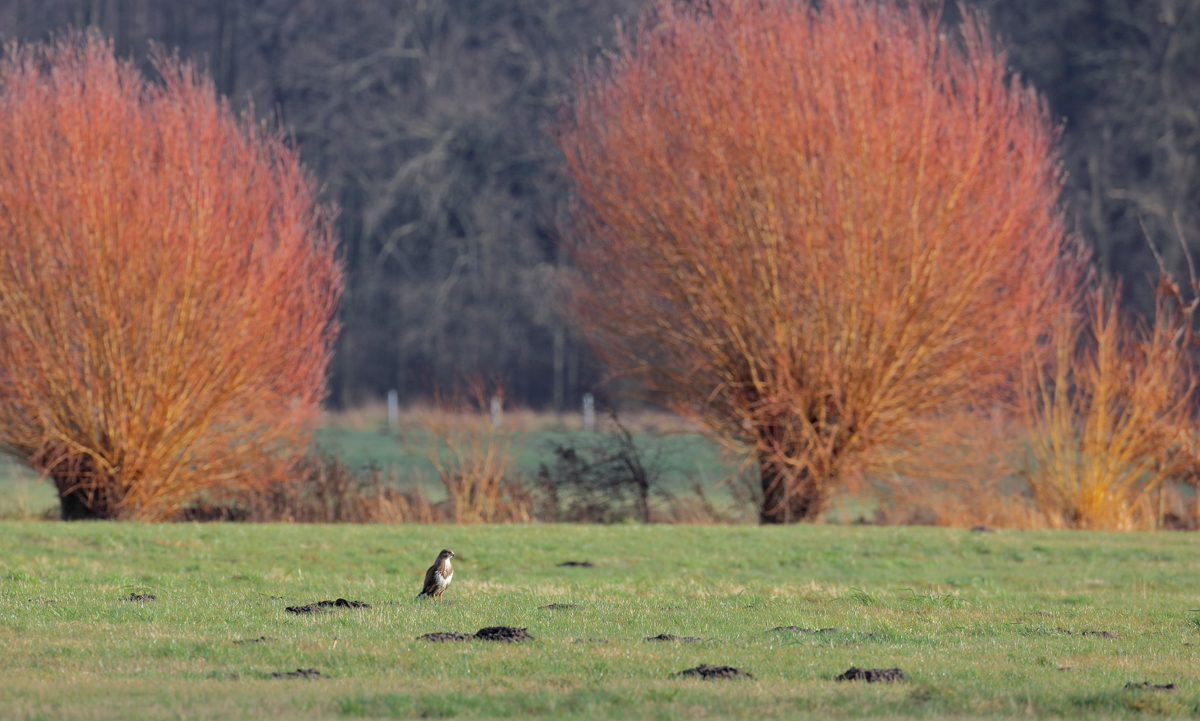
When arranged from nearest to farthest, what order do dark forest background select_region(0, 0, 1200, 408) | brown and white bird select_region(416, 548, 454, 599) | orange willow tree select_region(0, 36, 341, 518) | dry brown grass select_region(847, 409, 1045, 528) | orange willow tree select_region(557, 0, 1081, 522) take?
brown and white bird select_region(416, 548, 454, 599), orange willow tree select_region(0, 36, 341, 518), orange willow tree select_region(557, 0, 1081, 522), dry brown grass select_region(847, 409, 1045, 528), dark forest background select_region(0, 0, 1200, 408)

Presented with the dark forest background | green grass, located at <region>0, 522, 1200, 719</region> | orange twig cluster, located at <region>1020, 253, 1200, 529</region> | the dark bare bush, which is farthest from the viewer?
the dark forest background

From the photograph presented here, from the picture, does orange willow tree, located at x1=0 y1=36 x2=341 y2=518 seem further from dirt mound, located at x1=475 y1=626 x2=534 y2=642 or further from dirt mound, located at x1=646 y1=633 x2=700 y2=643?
dirt mound, located at x1=646 y1=633 x2=700 y2=643

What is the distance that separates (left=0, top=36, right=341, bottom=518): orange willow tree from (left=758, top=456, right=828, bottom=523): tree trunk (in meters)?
6.40

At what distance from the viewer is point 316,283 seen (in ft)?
66.7

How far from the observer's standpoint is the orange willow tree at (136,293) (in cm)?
1856

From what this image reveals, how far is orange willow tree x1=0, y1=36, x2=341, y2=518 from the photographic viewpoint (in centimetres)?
1856

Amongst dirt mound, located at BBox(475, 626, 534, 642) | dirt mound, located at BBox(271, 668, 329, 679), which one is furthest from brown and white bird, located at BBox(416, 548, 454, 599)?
dirt mound, located at BBox(271, 668, 329, 679)

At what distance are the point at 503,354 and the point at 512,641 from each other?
135 ft

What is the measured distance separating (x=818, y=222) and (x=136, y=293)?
8.75 metres

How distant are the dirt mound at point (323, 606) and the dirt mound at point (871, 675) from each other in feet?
12.3

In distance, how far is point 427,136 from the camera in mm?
46375

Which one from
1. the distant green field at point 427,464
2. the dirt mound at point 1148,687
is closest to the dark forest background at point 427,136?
the distant green field at point 427,464

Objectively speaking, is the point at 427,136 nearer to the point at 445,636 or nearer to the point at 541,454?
the point at 541,454

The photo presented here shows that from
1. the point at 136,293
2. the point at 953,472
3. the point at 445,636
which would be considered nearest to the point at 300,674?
the point at 445,636
